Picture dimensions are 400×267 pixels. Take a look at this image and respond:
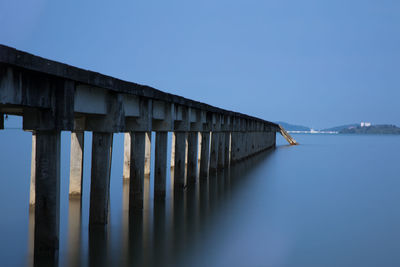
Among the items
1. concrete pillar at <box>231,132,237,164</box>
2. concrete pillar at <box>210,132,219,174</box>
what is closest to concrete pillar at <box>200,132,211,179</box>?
concrete pillar at <box>210,132,219,174</box>

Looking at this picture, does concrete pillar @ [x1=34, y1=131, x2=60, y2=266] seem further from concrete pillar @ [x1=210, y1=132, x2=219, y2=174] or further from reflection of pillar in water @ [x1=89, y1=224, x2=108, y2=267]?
concrete pillar @ [x1=210, y1=132, x2=219, y2=174]

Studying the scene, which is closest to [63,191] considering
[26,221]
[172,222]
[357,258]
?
[26,221]

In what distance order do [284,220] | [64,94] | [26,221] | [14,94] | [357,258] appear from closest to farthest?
[14,94] → [64,94] → [357,258] → [26,221] → [284,220]

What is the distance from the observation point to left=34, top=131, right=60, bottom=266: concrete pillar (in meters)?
5.77

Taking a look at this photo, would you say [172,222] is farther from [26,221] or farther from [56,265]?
[56,265]

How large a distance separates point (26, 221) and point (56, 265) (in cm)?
366

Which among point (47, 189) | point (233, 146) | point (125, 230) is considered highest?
point (233, 146)

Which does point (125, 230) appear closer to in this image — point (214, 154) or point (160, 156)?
point (160, 156)

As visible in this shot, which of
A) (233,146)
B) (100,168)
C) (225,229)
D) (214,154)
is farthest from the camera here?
(233,146)

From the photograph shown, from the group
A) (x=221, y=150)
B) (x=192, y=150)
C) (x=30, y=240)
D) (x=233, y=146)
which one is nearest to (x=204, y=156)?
(x=192, y=150)

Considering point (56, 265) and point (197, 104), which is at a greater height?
point (197, 104)

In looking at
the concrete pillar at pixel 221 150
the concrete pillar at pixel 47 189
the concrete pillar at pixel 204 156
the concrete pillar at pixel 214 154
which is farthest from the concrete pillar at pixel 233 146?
the concrete pillar at pixel 47 189

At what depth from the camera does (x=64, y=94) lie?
5.89 metres

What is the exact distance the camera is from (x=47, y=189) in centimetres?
582
